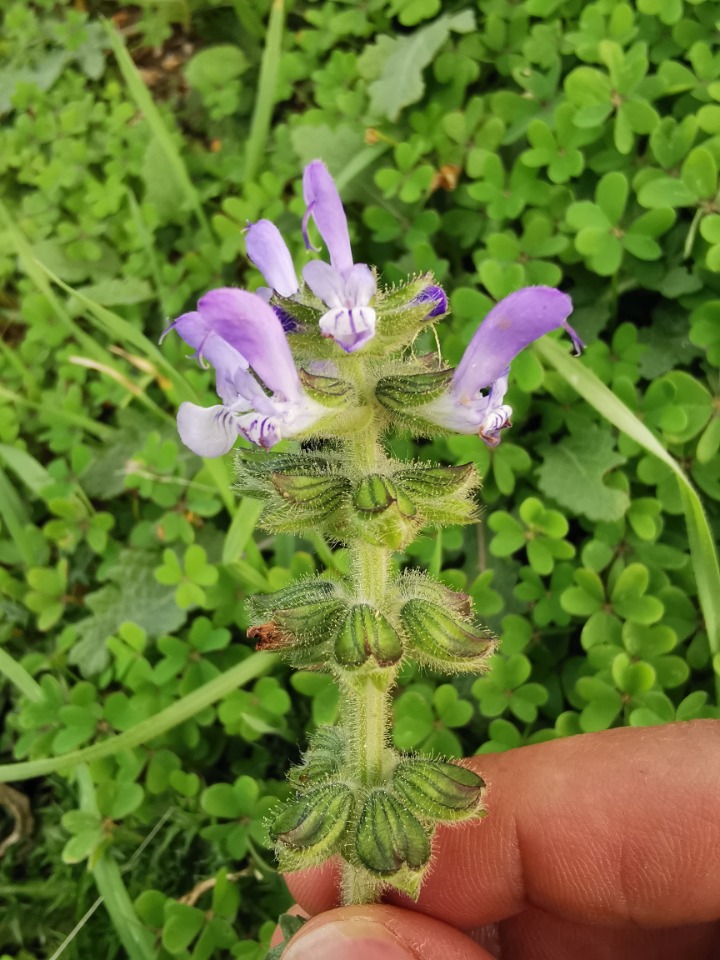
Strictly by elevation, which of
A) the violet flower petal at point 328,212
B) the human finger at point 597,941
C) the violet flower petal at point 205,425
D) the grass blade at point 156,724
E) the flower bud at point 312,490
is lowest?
the human finger at point 597,941

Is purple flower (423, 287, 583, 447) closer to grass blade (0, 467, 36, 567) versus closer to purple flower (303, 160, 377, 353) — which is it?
purple flower (303, 160, 377, 353)

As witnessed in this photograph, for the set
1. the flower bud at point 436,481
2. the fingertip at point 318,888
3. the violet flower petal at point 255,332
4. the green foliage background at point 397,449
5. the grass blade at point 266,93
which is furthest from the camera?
the grass blade at point 266,93

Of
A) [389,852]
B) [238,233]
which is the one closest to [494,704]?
[389,852]

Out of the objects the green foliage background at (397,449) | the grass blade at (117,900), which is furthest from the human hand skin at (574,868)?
the grass blade at (117,900)

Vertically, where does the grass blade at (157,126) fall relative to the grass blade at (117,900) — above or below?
above

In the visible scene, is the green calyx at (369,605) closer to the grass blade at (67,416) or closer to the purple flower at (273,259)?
the purple flower at (273,259)

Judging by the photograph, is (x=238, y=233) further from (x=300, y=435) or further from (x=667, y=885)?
(x=667, y=885)

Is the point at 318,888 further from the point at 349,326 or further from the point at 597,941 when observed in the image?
the point at 349,326
